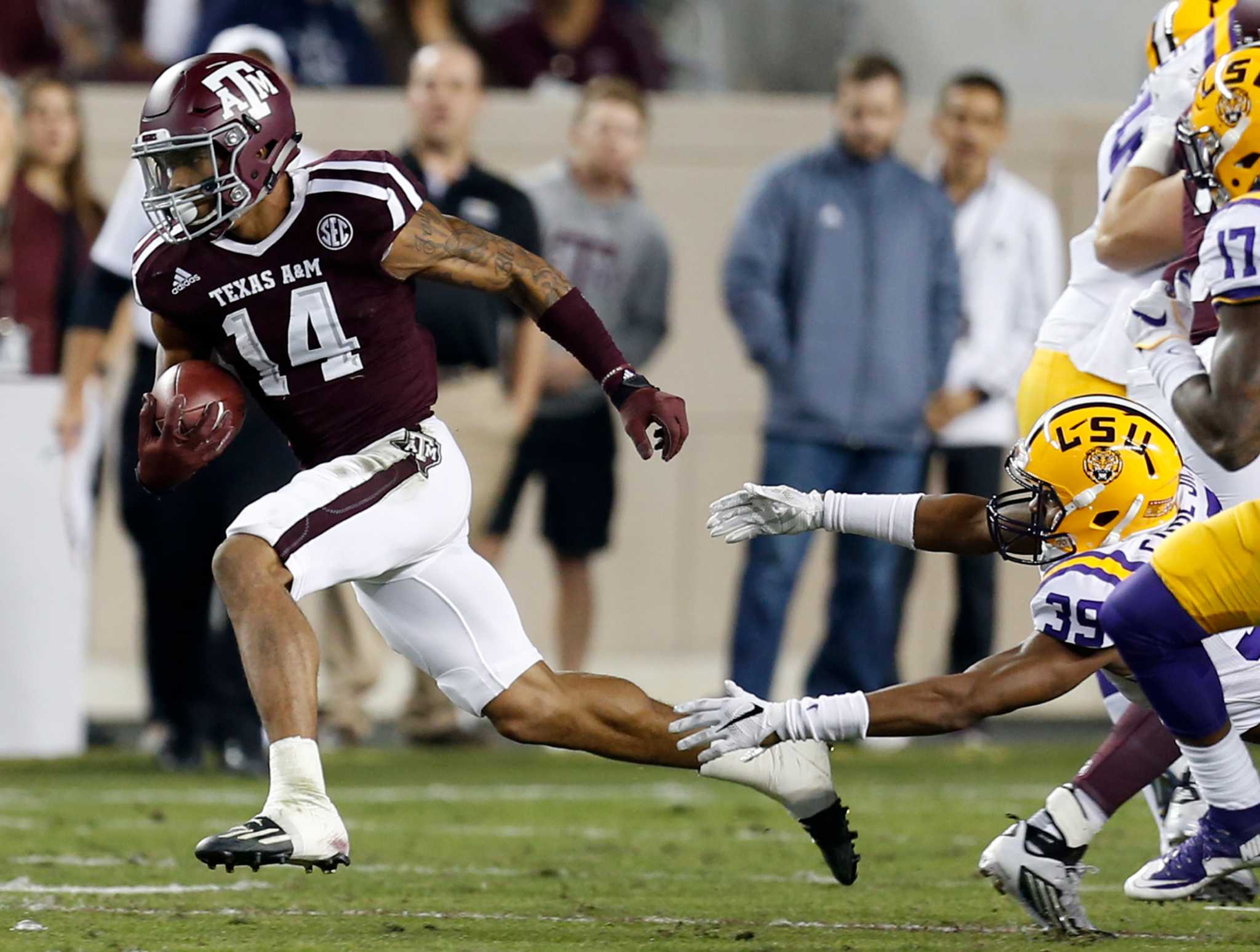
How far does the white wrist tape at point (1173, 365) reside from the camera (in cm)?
431

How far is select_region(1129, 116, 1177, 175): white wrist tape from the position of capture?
16.0ft

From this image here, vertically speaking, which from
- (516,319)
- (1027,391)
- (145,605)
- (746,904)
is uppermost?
(516,319)

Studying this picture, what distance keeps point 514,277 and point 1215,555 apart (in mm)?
1542

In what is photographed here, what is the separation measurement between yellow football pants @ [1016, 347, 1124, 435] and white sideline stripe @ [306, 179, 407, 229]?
1435 millimetres

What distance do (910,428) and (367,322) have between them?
3.55m

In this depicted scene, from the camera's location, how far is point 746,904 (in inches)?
183

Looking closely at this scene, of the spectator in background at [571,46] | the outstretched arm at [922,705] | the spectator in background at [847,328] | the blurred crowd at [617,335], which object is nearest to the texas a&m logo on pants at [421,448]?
the outstretched arm at [922,705]

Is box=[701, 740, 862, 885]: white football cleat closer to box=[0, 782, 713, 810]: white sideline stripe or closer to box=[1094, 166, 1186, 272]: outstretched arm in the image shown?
box=[1094, 166, 1186, 272]: outstretched arm

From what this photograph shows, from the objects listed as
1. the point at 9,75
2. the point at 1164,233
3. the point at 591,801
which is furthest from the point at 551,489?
Answer: the point at 1164,233

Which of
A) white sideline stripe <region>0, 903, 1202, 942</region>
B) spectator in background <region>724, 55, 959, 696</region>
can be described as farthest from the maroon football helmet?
spectator in background <region>724, 55, 959, 696</region>

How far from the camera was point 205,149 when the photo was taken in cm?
443

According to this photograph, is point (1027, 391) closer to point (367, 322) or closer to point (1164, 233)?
point (1164, 233)

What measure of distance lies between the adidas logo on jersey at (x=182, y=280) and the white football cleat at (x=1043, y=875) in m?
1.90

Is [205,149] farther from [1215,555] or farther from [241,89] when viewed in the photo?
[1215,555]
